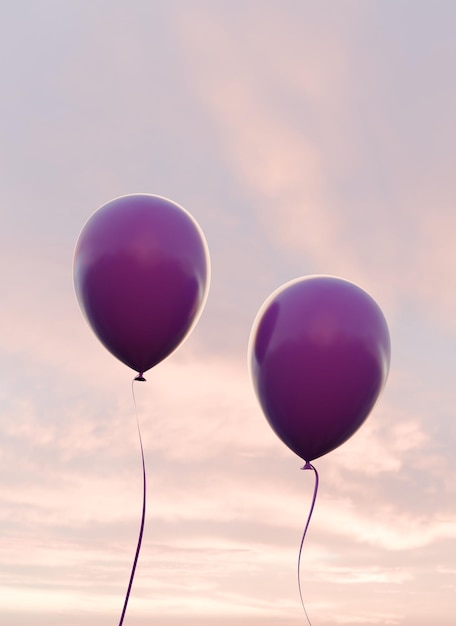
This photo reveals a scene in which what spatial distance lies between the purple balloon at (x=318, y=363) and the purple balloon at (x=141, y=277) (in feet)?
3.21

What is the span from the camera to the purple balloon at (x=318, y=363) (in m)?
→ 8.28

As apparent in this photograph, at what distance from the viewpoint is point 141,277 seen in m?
8.41

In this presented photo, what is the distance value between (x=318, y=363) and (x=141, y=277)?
2.12 m

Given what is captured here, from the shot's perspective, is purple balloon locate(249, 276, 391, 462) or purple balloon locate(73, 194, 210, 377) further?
purple balloon locate(73, 194, 210, 377)

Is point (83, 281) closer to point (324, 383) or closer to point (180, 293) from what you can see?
point (180, 293)

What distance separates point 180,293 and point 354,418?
238cm

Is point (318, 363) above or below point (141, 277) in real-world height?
below

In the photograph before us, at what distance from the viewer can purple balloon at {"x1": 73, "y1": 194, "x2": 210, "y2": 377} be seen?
845 cm

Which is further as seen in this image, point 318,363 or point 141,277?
point 141,277

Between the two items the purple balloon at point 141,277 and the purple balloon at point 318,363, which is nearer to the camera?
the purple balloon at point 318,363

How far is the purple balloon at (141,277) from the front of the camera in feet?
27.7

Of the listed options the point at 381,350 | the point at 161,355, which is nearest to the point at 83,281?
the point at 161,355

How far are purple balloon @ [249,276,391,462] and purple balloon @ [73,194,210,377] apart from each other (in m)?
0.98

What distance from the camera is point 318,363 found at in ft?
27.0
